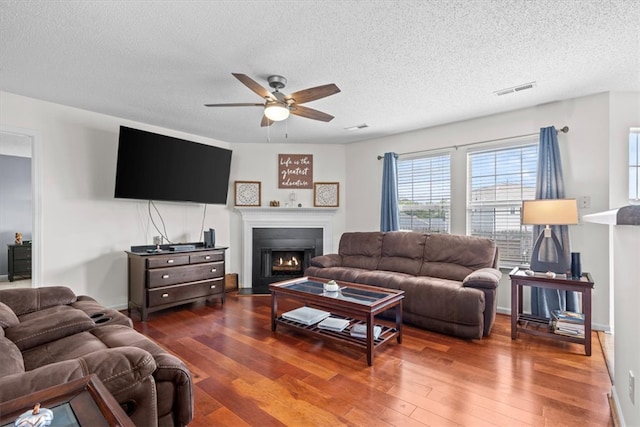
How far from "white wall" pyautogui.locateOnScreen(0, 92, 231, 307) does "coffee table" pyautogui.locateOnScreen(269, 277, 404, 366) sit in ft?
7.53

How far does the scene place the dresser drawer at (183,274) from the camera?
3552 mm

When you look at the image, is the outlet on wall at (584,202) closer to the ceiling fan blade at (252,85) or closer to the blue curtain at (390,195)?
the blue curtain at (390,195)

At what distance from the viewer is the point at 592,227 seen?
3201 millimetres

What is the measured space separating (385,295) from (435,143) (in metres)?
2.51

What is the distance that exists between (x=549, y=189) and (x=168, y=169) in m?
4.53

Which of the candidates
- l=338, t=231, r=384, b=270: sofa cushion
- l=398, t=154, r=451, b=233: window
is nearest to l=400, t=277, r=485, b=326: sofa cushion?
l=338, t=231, r=384, b=270: sofa cushion

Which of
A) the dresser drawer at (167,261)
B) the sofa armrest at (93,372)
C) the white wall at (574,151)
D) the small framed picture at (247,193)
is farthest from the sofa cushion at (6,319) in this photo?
the white wall at (574,151)

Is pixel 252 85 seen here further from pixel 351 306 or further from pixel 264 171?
pixel 264 171

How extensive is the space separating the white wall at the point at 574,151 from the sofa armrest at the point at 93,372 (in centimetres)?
390

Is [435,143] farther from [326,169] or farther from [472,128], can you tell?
[326,169]

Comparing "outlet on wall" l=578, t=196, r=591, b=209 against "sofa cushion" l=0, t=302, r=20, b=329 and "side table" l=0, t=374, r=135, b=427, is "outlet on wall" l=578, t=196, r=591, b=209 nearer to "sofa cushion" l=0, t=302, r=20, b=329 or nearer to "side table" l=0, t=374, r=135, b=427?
"side table" l=0, t=374, r=135, b=427

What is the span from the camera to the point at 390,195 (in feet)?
15.0

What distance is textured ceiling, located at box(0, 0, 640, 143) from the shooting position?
6.12 ft

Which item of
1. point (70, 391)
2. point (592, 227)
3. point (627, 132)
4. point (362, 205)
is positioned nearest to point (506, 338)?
point (592, 227)
